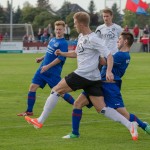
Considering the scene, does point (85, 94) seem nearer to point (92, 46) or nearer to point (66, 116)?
point (92, 46)

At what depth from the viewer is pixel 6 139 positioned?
33.9 ft

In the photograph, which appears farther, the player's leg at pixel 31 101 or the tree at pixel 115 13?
the tree at pixel 115 13

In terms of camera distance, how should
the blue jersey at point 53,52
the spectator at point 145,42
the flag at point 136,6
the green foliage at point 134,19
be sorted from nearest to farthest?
the blue jersey at point 53,52 → the spectator at point 145,42 → the flag at point 136,6 → the green foliage at point 134,19

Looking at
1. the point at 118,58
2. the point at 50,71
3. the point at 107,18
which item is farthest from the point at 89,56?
the point at 107,18

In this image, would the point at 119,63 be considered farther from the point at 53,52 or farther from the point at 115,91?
the point at 53,52

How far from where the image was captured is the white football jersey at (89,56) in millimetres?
10203

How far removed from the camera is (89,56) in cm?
1027

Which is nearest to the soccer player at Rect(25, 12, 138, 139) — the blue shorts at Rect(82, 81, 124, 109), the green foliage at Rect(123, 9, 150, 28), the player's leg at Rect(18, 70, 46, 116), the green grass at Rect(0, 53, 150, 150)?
the blue shorts at Rect(82, 81, 124, 109)

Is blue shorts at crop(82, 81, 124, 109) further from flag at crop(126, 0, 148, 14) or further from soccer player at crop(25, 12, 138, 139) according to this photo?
flag at crop(126, 0, 148, 14)

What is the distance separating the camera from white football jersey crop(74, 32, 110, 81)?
1020 cm

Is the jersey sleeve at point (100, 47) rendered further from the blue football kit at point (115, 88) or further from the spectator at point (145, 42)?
the spectator at point (145, 42)

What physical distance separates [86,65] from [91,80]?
9.9 inches

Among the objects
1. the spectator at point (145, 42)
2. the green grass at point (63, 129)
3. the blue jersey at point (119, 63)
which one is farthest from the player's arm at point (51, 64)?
the spectator at point (145, 42)

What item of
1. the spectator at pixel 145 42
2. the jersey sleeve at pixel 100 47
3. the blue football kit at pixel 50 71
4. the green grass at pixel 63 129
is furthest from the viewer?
the spectator at pixel 145 42
